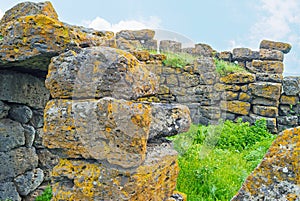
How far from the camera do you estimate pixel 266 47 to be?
40.3 ft

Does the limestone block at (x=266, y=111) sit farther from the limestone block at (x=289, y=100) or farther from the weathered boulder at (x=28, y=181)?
the weathered boulder at (x=28, y=181)

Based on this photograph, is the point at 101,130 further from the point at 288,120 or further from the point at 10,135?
the point at 288,120

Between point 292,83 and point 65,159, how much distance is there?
8.83 m

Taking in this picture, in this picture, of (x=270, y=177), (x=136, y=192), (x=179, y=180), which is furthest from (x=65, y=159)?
(x=179, y=180)

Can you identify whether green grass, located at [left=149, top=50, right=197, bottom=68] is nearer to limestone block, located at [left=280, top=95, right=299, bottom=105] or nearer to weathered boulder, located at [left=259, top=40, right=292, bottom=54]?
limestone block, located at [left=280, top=95, right=299, bottom=105]

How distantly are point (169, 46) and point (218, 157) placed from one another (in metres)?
6.41

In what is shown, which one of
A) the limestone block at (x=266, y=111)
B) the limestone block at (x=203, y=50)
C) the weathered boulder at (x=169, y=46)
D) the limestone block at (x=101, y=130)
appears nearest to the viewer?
the limestone block at (x=101, y=130)

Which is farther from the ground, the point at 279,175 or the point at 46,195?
the point at 279,175

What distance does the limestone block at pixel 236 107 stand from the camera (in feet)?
33.2

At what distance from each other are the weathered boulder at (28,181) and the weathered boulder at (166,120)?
3.00m

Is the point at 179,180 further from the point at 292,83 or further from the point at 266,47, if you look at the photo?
the point at 266,47

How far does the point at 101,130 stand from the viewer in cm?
264

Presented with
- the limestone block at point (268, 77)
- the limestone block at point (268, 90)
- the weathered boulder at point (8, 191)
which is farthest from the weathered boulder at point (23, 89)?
the limestone block at point (268, 77)

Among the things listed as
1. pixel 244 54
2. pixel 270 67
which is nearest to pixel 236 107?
pixel 270 67
